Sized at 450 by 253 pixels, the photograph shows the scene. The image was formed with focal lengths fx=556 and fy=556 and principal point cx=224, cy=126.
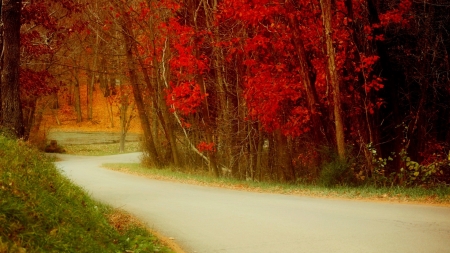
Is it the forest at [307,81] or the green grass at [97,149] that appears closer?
the forest at [307,81]

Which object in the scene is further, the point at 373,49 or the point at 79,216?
the point at 373,49

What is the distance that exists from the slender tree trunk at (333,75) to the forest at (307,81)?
1.3 inches

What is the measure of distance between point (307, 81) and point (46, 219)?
1308 centimetres

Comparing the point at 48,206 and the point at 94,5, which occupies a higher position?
the point at 94,5

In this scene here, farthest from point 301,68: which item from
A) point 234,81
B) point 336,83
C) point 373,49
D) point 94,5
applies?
point 94,5

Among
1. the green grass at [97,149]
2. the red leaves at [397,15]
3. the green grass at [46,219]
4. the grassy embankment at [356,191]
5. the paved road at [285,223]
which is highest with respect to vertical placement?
the red leaves at [397,15]

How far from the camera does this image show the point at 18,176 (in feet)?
27.8

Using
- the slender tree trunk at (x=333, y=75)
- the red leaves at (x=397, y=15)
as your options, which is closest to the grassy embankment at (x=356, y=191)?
the slender tree trunk at (x=333, y=75)

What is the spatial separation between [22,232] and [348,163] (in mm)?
A: 12430

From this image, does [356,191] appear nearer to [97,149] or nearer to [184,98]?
[184,98]

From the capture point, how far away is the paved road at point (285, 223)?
28.4ft

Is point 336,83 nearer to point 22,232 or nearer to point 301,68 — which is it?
point 301,68

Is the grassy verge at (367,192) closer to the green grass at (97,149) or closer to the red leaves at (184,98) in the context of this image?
the red leaves at (184,98)

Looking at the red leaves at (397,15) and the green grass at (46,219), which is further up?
the red leaves at (397,15)
